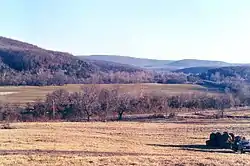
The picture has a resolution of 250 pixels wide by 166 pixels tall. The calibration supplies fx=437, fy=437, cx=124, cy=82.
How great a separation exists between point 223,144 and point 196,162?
55.5ft

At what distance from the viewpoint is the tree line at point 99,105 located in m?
91.5

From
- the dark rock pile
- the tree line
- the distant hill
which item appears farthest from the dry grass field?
the distant hill

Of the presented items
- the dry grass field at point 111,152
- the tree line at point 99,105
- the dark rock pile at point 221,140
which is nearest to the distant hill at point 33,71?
the tree line at point 99,105

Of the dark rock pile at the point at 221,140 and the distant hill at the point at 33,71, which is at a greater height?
the distant hill at the point at 33,71

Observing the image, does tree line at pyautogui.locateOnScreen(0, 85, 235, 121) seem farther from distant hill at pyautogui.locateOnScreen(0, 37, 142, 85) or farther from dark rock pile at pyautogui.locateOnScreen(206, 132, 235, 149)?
distant hill at pyautogui.locateOnScreen(0, 37, 142, 85)

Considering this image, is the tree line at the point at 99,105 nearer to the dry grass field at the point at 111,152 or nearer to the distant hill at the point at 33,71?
the dry grass field at the point at 111,152

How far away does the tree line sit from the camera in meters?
91.5

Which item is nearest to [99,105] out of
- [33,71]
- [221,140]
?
[221,140]

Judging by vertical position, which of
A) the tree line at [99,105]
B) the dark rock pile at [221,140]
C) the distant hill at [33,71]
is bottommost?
the tree line at [99,105]

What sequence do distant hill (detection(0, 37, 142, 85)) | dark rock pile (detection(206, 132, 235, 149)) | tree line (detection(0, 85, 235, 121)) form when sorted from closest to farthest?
dark rock pile (detection(206, 132, 235, 149)) < tree line (detection(0, 85, 235, 121)) < distant hill (detection(0, 37, 142, 85))

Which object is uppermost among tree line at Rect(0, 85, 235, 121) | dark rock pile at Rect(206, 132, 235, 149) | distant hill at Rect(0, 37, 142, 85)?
distant hill at Rect(0, 37, 142, 85)

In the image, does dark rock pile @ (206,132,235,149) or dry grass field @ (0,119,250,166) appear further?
dark rock pile @ (206,132,235,149)

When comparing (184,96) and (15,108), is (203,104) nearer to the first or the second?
(184,96)

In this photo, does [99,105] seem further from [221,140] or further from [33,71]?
[33,71]
